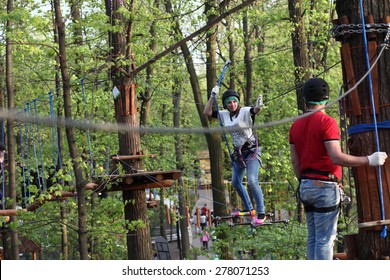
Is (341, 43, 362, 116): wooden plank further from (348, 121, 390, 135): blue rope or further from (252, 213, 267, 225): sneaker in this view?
(252, 213, 267, 225): sneaker

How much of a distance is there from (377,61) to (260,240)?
23.2 ft

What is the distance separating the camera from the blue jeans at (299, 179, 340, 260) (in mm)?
6371

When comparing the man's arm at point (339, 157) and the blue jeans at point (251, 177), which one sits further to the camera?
the blue jeans at point (251, 177)

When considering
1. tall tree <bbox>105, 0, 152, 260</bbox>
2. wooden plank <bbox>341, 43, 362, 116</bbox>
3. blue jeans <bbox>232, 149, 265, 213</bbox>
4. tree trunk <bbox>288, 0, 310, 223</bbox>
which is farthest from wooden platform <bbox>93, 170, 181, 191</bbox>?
wooden plank <bbox>341, 43, 362, 116</bbox>

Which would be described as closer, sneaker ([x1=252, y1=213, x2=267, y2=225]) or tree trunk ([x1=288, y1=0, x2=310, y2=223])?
sneaker ([x1=252, y1=213, x2=267, y2=225])

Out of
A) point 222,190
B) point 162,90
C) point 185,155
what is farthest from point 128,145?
point 185,155

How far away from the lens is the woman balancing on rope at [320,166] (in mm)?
6250

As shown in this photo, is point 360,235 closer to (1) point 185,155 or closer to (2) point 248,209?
(2) point 248,209

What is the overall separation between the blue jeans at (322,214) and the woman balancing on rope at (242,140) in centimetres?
341

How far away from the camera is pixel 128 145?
14.5m

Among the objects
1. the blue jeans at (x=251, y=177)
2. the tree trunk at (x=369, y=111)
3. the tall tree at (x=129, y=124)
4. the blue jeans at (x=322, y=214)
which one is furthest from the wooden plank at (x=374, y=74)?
the tall tree at (x=129, y=124)

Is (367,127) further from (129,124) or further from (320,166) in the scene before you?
(129,124)

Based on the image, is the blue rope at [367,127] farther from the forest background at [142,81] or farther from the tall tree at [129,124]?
the tall tree at [129,124]

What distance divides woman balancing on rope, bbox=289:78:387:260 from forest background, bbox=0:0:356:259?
359 centimetres
